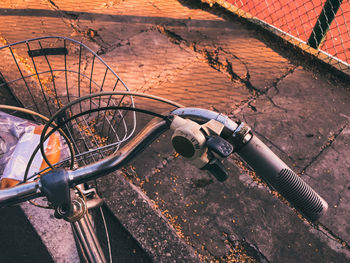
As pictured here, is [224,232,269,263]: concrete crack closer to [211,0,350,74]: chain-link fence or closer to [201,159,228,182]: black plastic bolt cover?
[201,159,228,182]: black plastic bolt cover

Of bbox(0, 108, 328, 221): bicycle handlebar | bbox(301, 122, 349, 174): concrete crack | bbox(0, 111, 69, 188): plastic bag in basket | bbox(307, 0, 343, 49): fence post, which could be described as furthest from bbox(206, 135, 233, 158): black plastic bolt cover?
bbox(307, 0, 343, 49): fence post

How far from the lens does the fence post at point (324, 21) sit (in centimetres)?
291

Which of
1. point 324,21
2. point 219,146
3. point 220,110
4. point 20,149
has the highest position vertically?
point 219,146

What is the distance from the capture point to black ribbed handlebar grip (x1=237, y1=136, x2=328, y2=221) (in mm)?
813

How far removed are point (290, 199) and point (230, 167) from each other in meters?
1.58

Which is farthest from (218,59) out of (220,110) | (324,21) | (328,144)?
(328,144)

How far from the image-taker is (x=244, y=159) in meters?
0.86

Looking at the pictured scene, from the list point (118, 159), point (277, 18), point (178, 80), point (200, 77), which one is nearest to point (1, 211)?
point (118, 159)

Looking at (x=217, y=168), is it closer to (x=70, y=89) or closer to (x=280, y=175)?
(x=280, y=175)

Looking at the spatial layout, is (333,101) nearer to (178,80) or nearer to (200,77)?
(200,77)

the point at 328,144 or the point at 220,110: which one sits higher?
the point at 220,110

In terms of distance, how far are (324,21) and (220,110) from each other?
1529mm

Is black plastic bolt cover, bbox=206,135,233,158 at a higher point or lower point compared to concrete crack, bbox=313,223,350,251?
higher

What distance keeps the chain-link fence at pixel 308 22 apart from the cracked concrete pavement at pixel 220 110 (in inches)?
6.6
